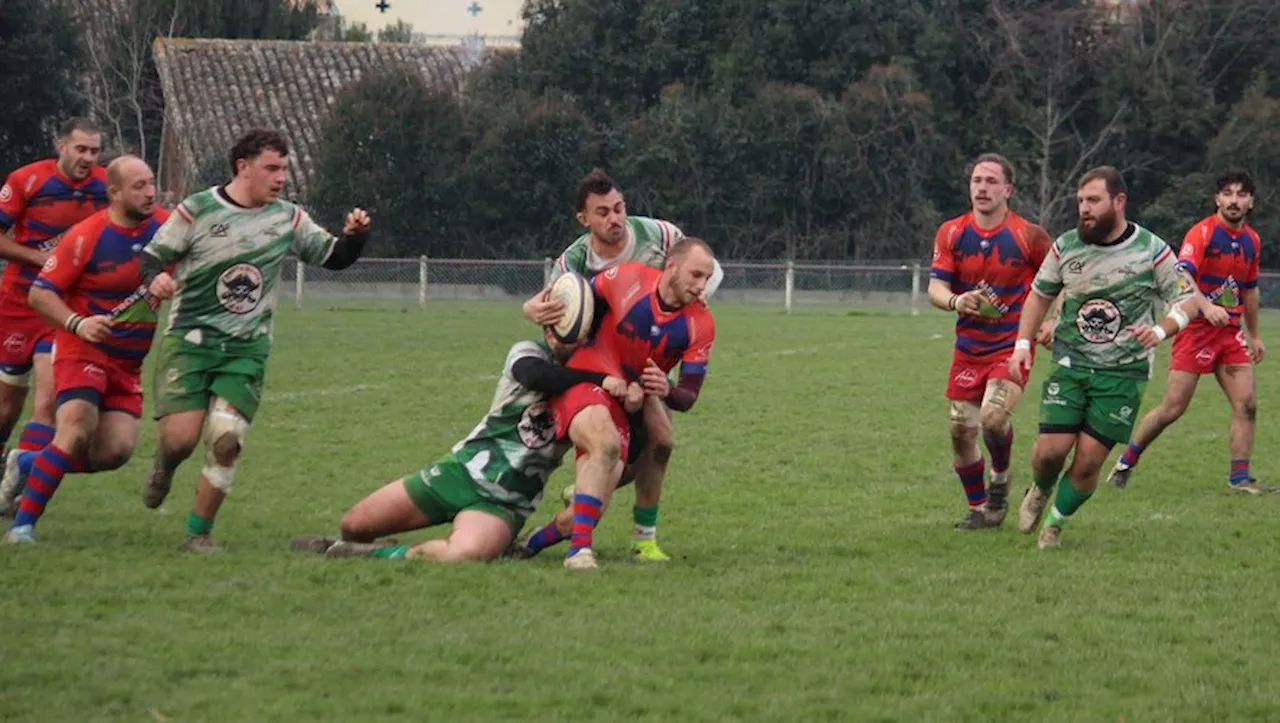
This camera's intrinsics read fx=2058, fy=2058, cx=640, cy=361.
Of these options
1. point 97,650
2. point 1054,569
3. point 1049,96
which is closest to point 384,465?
point 1054,569

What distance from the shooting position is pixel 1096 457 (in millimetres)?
10289

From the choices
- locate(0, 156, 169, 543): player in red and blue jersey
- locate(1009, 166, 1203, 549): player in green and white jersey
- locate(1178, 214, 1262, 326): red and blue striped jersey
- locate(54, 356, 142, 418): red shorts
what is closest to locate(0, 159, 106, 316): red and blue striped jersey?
locate(0, 156, 169, 543): player in red and blue jersey

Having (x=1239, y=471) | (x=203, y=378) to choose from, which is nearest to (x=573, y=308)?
(x=203, y=378)

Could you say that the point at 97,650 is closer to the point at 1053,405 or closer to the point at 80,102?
the point at 1053,405

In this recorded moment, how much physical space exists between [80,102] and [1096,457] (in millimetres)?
37734

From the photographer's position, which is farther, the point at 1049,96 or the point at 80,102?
the point at 1049,96

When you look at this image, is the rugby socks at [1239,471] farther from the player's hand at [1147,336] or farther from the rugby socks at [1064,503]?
the player's hand at [1147,336]

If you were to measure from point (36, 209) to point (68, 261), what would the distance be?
6.43 ft

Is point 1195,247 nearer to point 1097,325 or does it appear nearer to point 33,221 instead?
point 1097,325

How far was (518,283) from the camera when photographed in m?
42.8

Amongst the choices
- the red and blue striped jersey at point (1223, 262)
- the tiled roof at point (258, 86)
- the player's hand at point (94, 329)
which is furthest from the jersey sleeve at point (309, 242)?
the tiled roof at point (258, 86)

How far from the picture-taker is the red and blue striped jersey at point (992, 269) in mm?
11383

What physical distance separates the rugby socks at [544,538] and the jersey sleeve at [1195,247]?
5.85 meters

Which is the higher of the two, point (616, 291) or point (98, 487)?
point (616, 291)
